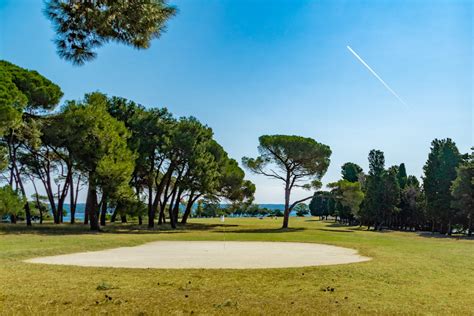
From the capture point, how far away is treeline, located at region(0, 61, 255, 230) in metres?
28.5

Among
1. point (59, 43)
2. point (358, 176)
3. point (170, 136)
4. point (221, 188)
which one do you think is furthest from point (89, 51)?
point (358, 176)

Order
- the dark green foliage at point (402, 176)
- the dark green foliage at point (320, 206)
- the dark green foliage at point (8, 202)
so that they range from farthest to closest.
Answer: the dark green foliage at point (320, 206), the dark green foliage at point (402, 176), the dark green foliage at point (8, 202)

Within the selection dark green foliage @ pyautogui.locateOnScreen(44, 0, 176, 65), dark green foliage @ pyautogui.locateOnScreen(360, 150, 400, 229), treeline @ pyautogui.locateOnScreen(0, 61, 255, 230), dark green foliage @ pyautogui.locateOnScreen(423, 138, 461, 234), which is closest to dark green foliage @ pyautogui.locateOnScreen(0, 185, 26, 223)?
treeline @ pyautogui.locateOnScreen(0, 61, 255, 230)

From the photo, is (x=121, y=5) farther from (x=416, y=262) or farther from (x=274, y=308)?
(x=416, y=262)

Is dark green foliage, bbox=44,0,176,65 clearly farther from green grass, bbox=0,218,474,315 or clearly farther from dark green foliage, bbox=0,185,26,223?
dark green foliage, bbox=0,185,26,223

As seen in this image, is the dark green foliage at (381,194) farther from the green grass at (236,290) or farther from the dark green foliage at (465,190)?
the green grass at (236,290)

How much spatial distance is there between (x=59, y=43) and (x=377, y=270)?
942 centimetres

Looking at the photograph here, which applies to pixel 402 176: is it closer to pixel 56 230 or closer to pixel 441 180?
pixel 441 180

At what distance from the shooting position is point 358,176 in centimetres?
7688

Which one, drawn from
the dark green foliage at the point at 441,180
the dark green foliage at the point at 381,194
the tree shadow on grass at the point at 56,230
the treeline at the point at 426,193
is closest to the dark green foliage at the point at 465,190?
the treeline at the point at 426,193

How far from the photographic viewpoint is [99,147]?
29.4 meters

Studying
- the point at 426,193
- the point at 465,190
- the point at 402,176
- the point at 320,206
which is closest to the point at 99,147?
the point at 465,190

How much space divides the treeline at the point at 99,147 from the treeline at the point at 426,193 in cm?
1346

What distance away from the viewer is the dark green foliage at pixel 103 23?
7324 mm
